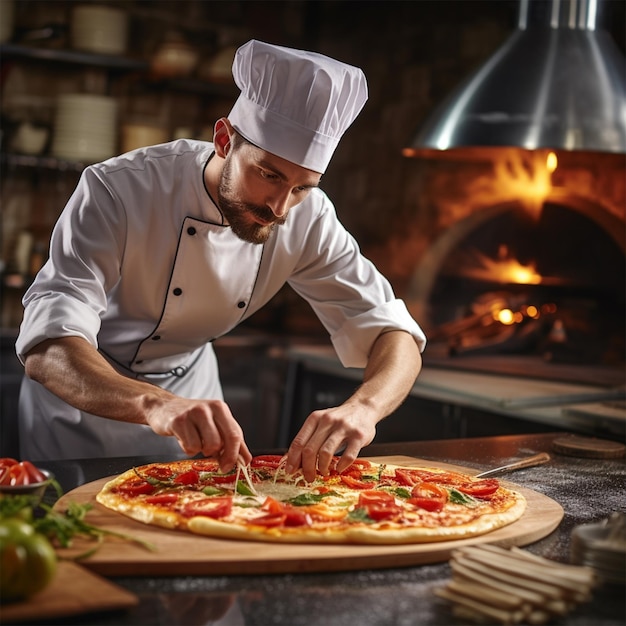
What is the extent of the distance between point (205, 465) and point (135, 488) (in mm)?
280

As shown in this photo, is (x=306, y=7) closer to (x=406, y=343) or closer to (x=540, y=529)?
(x=406, y=343)

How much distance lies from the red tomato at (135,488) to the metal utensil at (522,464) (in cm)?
71

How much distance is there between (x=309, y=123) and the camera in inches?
81.1

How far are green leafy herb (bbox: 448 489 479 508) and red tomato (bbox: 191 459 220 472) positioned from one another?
1.60 feet

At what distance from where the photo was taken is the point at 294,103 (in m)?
2.06

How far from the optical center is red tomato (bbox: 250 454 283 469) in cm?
201

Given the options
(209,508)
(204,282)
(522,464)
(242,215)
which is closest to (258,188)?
(242,215)

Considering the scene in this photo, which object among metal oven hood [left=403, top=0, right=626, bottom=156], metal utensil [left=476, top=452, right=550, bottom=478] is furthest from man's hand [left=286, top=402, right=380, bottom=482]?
metal oven hood [left=403, top=0, right=626, bottom=156]

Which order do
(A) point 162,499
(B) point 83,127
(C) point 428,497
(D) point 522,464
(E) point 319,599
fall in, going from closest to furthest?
(E) point 319,599
(A) point 162,499
(C) point 428,497
(D) point 522,464
(B) point 83,127

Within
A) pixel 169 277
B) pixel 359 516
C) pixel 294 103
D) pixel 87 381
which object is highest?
pixel 294 103

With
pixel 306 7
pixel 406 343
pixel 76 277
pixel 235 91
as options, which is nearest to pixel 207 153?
pixel 76 277

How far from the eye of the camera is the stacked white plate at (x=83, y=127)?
4.29 metres

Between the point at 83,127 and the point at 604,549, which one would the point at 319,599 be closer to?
the point at 604,549

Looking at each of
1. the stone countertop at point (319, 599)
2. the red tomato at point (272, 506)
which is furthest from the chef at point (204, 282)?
the stone countertop at point (319, 599)
